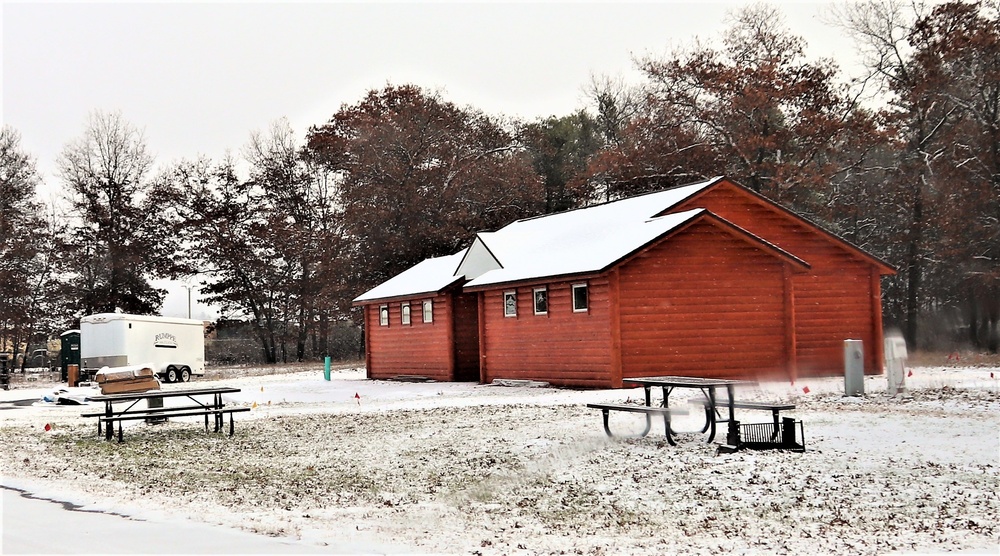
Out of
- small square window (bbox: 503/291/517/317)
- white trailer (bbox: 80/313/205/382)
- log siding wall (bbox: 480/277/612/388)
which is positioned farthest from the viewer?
white trailer (bbox: 80/313/205/382)

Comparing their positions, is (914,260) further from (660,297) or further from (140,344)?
(140,344)

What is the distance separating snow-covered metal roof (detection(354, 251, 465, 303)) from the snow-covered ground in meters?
12.8

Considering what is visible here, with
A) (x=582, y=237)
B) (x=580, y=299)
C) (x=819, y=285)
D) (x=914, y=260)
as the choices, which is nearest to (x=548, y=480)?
(x=580, y=299)

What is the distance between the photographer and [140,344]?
40.3 metres

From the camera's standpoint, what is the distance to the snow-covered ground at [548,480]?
27.7ft

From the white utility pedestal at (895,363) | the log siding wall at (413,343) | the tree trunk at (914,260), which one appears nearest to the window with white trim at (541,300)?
the log siding wall at (413,343)

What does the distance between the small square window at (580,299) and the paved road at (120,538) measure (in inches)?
632

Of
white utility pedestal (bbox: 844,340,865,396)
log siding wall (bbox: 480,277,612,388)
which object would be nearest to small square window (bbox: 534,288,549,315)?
log siding wall (bbox: 480,277,612,388)

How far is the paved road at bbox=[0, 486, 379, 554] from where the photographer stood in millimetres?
8031

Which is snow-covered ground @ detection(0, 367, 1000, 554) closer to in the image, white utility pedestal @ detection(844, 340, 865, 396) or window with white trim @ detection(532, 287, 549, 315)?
white utility pedestal @ detection(844, 340, 865, 396)

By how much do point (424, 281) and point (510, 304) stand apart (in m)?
6.64

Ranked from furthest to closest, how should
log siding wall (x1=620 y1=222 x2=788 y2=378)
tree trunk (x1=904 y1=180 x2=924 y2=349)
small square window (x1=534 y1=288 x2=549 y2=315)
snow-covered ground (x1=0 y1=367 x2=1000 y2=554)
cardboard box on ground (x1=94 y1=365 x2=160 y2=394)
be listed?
tree trunk (x1=904 y1=180 x2=924 y2=349) → small square window (x1=534 y1=288 x2=549 y2=315) → log siding wall (x1=620 y1=222 x2=788 y2=378) → cardboard box on ground (x1=94 y1=365 x2=160 y2=394) → snow-covered ground (x1=0 y1=367 x2=1000 y2=554)

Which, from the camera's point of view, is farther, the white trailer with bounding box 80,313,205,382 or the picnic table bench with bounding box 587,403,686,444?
the white trailer with bounding box 80,313,205,382

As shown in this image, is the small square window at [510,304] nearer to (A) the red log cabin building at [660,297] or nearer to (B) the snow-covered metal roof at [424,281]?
(A) the red log cabin building at [660,297]
